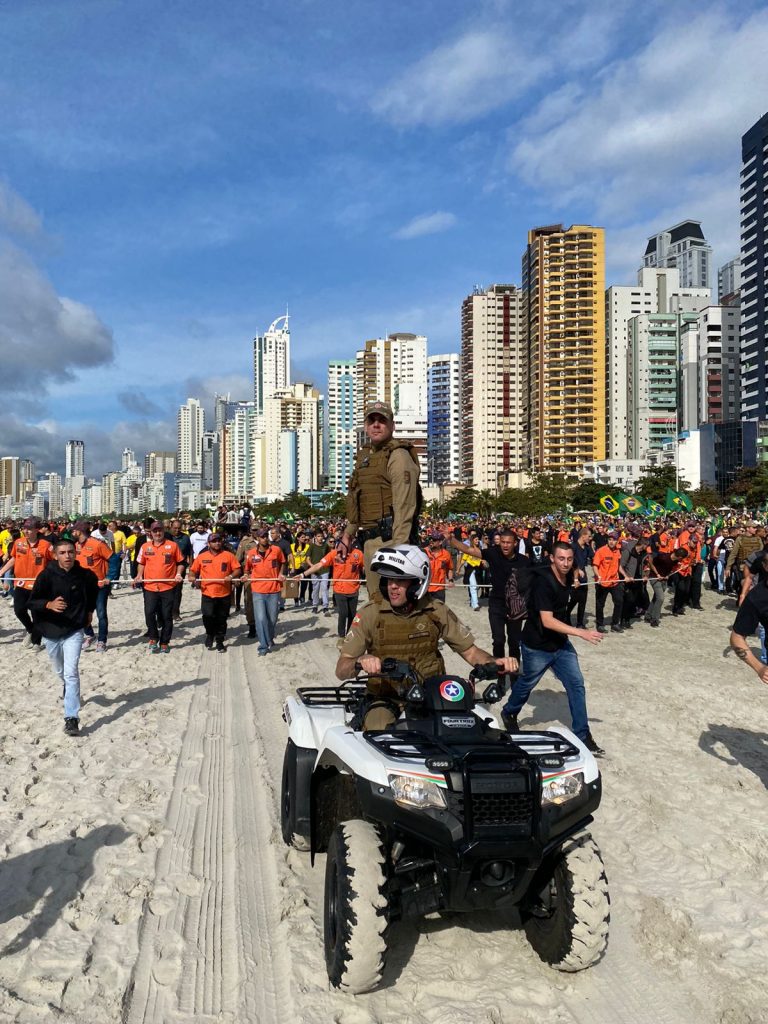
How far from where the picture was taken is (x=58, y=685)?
9.71m

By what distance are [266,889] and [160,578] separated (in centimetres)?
786

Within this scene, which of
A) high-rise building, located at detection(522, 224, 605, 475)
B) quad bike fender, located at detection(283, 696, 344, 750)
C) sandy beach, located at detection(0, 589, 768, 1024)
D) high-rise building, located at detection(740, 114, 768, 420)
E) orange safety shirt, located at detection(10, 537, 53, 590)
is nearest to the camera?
sandy beach, located at detection(0, 589, 768, 1024)

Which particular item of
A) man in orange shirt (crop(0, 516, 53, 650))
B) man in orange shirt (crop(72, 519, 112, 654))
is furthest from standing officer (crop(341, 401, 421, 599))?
man in orange shirt (crop(0, 516, 53, 650))

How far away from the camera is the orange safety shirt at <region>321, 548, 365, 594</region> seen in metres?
13.1

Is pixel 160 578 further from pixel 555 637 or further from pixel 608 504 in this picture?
pixel 608 504

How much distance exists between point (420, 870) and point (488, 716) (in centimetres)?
99

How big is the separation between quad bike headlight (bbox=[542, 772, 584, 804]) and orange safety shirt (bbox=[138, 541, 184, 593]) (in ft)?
30.2

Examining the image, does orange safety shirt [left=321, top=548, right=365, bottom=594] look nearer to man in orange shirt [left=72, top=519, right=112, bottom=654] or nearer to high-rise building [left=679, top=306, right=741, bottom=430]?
man in orange shirt [left=72, top=519, right=112, bottom=654]

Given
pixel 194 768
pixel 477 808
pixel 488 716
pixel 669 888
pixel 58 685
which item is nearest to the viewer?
pixel 477 808

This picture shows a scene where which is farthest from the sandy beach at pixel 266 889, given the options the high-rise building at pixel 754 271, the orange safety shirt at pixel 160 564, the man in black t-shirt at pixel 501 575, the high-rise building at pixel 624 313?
the high-rise building at pixel 624 313

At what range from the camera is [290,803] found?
447 centimetres

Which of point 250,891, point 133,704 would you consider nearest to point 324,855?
point 250,891

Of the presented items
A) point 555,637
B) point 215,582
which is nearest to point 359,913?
point 555,637

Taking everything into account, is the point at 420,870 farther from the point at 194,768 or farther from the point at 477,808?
the point at 194,768
